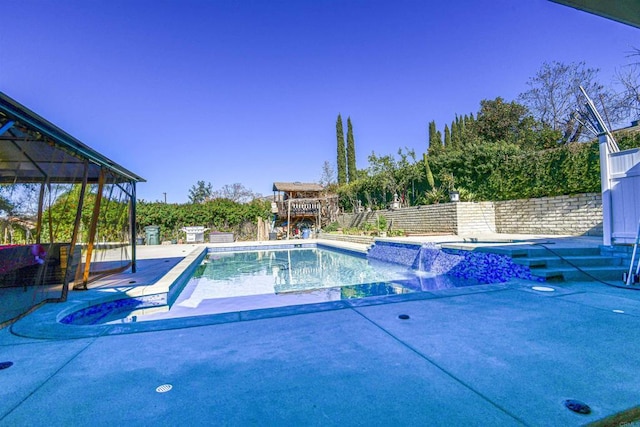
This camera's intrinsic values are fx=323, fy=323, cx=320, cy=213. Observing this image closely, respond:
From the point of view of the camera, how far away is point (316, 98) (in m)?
17.5

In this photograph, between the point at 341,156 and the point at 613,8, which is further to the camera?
the point at 341,156

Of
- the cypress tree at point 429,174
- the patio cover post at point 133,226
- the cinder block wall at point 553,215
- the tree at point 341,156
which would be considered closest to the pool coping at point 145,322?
the patio cover post at point 133,226

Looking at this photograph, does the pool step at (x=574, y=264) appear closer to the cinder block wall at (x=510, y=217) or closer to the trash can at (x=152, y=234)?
the cinder block wall at (x=510, y=217)

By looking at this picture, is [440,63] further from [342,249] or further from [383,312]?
[383,312]

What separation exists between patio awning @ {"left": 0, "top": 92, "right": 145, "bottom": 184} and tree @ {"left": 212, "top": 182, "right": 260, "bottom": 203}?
32734 mm

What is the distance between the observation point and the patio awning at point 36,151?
323 centimetres

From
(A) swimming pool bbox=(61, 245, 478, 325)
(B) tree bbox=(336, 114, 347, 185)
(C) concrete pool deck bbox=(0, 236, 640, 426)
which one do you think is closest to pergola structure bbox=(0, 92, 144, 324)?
(A) swimming pool bbox=(61, 245, 478, 325)

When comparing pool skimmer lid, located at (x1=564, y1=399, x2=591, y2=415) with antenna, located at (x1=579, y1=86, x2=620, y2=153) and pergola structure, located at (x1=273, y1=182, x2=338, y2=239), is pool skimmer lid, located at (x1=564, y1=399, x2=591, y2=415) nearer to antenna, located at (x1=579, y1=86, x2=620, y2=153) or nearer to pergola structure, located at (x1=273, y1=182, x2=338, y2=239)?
antenna, located at (x1=579, y1=86, x2=620, y2=153)

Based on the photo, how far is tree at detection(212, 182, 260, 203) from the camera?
37531 mm

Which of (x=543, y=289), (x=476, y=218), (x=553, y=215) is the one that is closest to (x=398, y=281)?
(x=543, y=289)

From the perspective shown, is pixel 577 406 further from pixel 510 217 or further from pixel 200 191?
pixel 200 191

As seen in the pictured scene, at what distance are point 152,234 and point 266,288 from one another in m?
13.9

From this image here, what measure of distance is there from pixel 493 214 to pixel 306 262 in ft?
24.1

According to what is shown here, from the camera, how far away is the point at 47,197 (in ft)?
14.4
